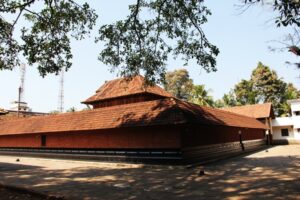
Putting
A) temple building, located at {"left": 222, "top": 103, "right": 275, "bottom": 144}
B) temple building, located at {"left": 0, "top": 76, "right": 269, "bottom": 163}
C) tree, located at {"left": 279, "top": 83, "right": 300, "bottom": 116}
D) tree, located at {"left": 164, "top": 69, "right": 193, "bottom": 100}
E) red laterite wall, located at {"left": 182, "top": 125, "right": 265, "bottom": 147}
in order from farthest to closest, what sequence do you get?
1. tree, located at {"left": 164, "top": 69, "right": 193, "bottom": 100}
2. tree, located at {"left": 279, "top": 83, "right": 300, "bottom": 116}
3. temple building, located at {"left": 222, "top": 103, "right": 275, "bottom": 144}
4. red laterite wall, located at {"left": 182, "top": 125, "right": 265, "bottom": 147}
5. temple building, located at {"left": 0, "top": 76, "right": 269, "bottom": 163}

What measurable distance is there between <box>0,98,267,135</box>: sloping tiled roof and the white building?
1674cm

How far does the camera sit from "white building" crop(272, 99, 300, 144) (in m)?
40.6

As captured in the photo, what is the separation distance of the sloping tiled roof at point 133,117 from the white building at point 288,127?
16736mm

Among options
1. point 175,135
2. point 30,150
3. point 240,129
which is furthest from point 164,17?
point 30,150

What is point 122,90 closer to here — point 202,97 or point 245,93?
point 202,97

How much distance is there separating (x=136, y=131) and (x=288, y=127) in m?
30.4

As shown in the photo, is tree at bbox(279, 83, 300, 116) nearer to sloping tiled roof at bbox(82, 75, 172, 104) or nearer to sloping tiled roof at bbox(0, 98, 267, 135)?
sloping tiled roof at bbox(0, 98, 267, 135)

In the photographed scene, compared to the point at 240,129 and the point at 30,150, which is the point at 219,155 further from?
the point at 30,150

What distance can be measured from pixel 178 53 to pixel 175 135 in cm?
475

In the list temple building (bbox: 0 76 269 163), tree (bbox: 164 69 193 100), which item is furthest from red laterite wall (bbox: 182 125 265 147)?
tree (bbox: 164 69 193 100)

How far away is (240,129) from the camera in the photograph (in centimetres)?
2780

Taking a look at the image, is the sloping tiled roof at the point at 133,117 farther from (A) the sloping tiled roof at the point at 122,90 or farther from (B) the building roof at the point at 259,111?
(B) the building roof at the point at 259,111

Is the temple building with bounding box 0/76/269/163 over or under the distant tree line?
under

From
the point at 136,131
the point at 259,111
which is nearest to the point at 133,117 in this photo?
the point at 136,131
